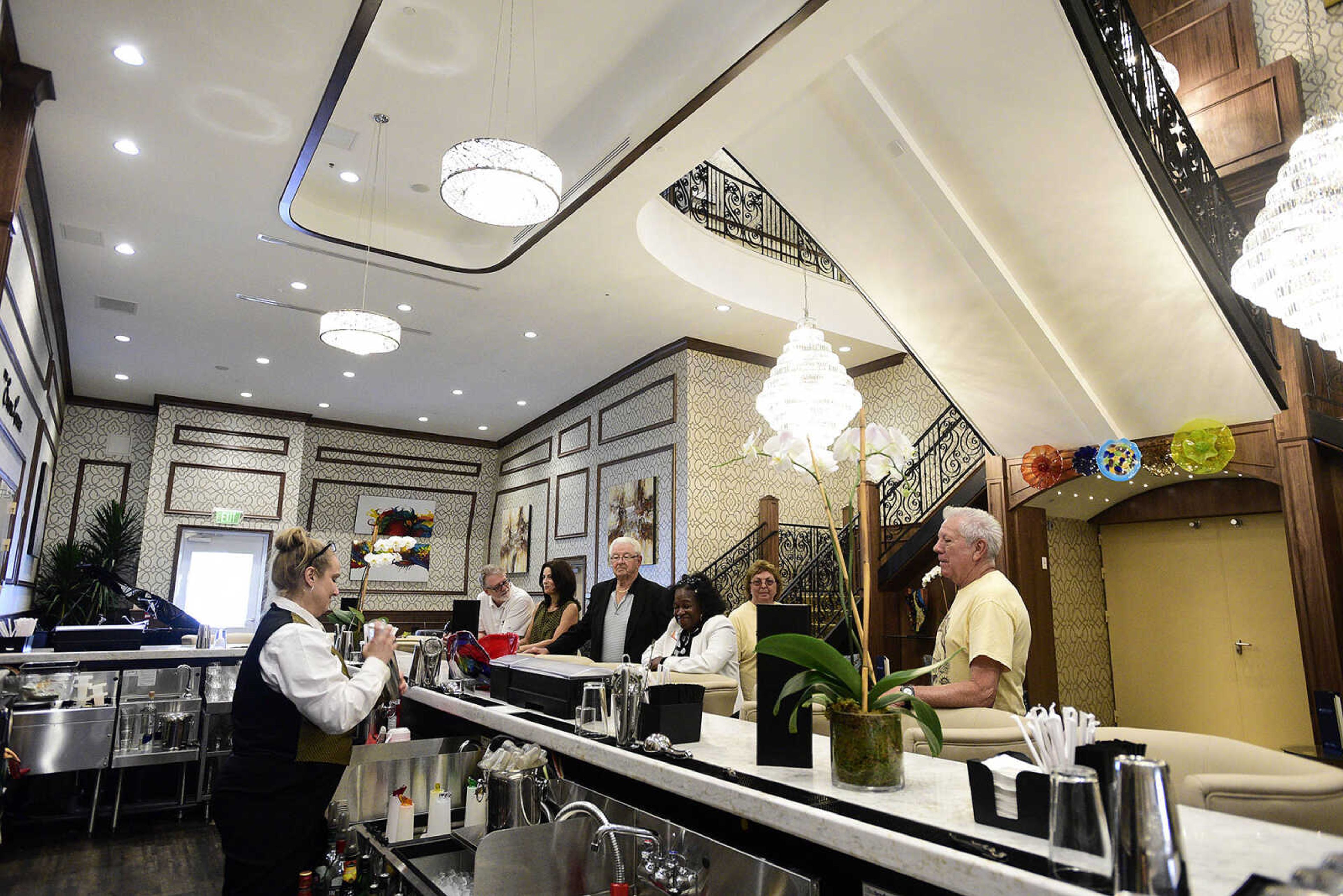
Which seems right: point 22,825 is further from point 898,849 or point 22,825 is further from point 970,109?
point 970,109

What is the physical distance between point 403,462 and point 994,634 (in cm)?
1183

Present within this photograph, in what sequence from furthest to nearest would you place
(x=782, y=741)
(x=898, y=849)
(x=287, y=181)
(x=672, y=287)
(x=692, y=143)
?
(x=672, y=287), (x=287, y=181), (x=692, y=143), (x=782, y=741), (x=898, y=849)

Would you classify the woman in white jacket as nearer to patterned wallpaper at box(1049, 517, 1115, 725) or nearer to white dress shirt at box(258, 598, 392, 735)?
white dress shirt at box(258, 598, 392, 735)

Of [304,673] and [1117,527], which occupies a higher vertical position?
[1117,527]

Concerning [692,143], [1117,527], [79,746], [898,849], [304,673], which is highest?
[692,143]

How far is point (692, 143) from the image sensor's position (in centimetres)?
478

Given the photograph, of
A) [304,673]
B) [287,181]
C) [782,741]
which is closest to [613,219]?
[287,181]

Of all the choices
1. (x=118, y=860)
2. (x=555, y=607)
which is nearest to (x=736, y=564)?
(x=555, y=607)

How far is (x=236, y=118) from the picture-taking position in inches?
191

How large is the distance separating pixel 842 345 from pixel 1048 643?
3.81 meters

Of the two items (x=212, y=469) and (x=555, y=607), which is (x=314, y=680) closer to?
(x=555, y=607)

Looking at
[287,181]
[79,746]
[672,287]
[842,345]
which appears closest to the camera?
[79,746]

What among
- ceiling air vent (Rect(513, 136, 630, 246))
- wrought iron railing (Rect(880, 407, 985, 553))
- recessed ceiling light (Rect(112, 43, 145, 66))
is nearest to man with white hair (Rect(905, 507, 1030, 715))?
ceiling air vent (Rect(513, 136, 630, 246))

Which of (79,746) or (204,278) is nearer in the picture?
(79,746)
